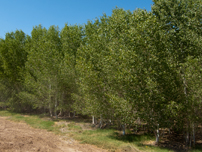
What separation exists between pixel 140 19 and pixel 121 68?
11.4 feet

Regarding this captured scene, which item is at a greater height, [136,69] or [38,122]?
[136,69]

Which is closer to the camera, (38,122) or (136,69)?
(136,69)

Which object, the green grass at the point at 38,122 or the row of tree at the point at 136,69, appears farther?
the green grass at the point at 38,122

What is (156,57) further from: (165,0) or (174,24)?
(165,0)

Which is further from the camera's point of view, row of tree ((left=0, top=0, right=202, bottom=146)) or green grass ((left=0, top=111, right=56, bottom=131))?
green grass ((left=0, top=111, right=56, bottom=131))

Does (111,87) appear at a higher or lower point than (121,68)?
lower

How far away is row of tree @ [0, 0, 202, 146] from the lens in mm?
→ 11555

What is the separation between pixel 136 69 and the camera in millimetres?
11797

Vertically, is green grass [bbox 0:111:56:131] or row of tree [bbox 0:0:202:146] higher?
row of tree [bbox 0:0:202:146]

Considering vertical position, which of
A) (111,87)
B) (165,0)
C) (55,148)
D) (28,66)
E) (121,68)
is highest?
(165,0)

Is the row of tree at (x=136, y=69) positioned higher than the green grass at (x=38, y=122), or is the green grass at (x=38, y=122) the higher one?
the row of tree at (x=136, y=69)

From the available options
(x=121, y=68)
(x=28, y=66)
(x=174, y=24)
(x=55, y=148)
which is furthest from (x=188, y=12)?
(x=28, y=66)

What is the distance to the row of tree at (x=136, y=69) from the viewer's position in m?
11.6

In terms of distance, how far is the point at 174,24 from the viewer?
1659cm
